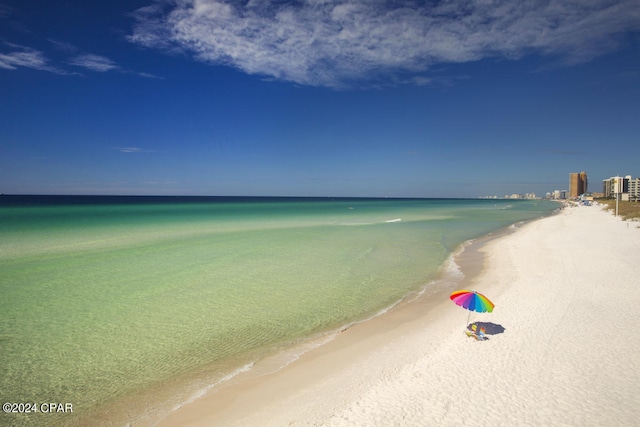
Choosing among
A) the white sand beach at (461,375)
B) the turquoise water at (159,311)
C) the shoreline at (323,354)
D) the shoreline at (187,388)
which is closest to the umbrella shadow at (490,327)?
the white sand beach at (461,375)

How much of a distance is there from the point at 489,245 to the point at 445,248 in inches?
147

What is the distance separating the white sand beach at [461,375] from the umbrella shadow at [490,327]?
0.17ft

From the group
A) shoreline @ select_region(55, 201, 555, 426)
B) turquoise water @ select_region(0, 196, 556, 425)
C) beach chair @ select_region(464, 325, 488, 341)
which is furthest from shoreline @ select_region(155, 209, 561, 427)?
beach chair @ select_region(464, 325, 488, 341)

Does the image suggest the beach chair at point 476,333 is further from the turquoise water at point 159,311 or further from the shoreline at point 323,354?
the turquoise water at point 159,311

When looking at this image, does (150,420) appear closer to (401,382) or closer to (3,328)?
(401,382)

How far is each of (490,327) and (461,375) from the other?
2.99 metres

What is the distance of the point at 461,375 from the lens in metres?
6.44

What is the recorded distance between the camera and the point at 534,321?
9.09 metres

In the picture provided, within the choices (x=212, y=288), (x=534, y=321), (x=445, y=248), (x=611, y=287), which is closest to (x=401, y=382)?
(x=534, y=321)

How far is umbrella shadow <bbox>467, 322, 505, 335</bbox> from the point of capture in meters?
8.46

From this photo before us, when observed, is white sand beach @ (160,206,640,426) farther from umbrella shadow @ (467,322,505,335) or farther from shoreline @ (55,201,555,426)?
shoreline @ (55,201,555,426)

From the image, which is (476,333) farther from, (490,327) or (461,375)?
(461,375)

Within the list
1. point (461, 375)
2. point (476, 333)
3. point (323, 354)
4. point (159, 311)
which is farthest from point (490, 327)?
point (159, 311)

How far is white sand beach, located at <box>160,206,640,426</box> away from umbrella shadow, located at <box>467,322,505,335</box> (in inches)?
2.0
